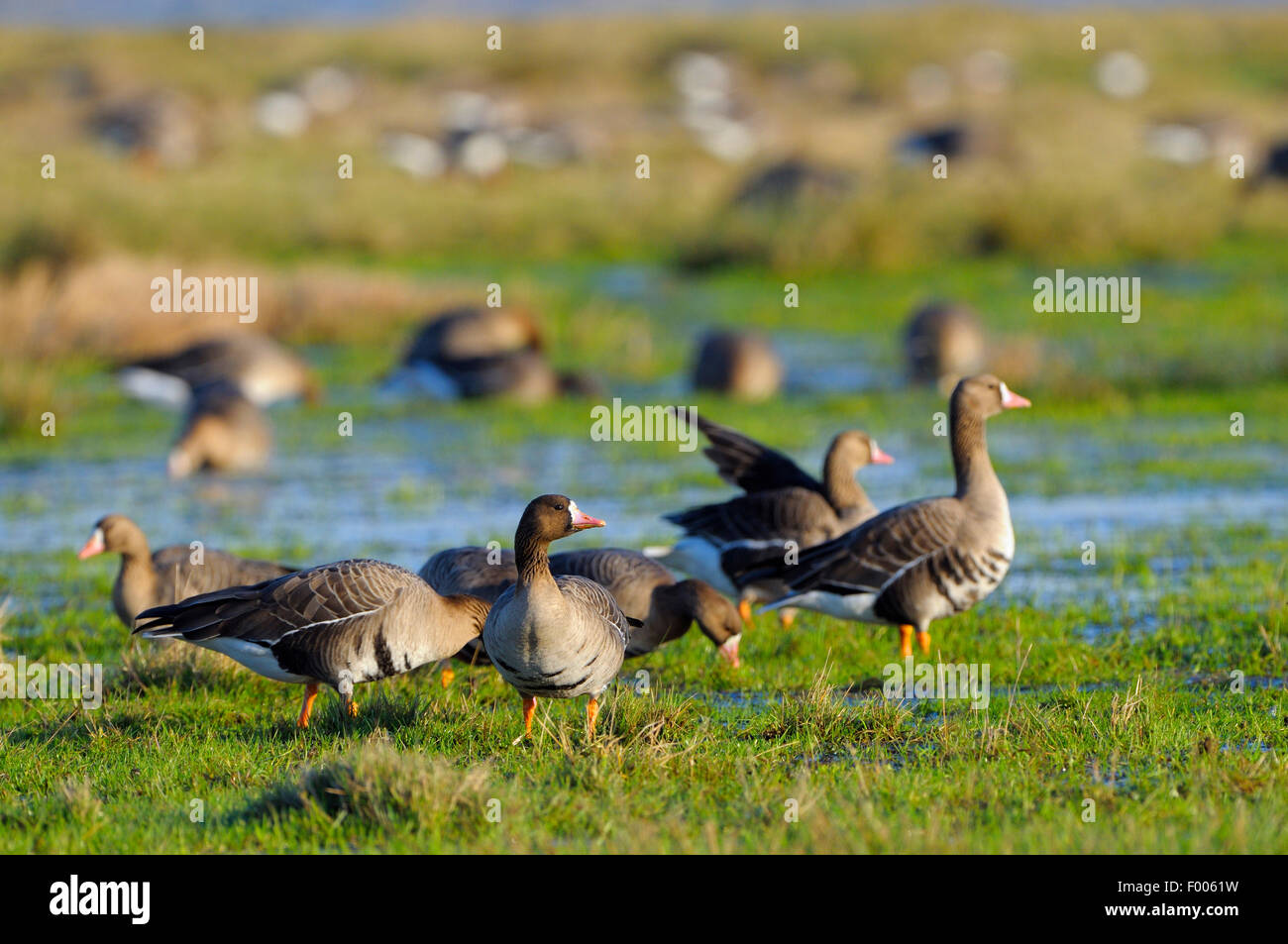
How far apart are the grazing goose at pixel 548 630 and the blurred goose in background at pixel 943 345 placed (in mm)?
13961

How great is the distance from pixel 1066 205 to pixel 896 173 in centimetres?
434

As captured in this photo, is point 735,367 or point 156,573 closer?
point 156,573

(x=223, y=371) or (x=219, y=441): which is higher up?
(x=223, y=371)

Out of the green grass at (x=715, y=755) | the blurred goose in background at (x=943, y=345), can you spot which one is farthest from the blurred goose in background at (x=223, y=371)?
the green grass at (x=715, y=755)

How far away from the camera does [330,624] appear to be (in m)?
8.62

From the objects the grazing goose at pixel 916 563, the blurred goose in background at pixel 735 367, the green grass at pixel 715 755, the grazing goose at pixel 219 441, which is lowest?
the green grass at pixel 715 755

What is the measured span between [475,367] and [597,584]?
13.8 metres

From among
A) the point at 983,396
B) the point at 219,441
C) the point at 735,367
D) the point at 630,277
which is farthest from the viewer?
the point at 630,277

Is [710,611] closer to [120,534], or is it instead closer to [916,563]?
[916,563]

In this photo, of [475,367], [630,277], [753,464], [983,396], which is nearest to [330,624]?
[753,464]

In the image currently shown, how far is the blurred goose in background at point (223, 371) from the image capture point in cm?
2197

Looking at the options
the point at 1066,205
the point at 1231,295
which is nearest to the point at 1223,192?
the point at 1066,205

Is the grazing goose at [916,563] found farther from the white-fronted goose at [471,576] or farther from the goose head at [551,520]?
the goose head at [551,520]
